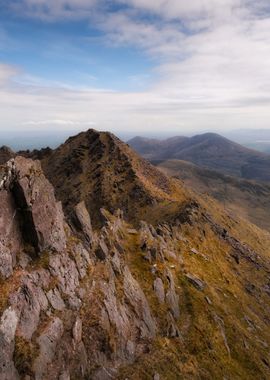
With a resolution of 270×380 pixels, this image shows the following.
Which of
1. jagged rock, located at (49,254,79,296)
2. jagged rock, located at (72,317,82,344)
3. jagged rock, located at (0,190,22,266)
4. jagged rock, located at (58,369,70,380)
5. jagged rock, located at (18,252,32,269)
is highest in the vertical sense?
jagged rock, located at (0,190,22,266)

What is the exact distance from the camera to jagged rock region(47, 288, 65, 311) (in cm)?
3164

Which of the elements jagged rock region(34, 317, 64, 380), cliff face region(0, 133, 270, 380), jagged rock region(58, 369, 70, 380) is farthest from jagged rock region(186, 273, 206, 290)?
jagged rock region(58, 369, 70, 380)

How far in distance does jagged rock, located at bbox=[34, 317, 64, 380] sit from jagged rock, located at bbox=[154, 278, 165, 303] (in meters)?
19.2

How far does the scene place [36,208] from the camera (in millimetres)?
35719

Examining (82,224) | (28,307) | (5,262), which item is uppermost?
(5,262)

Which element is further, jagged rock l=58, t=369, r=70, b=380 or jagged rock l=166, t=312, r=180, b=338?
jagged rock l=166, t=312, r=180, b=338

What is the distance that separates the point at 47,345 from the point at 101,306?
351 inches

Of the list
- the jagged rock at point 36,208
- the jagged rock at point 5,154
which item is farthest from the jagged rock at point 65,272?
the jagged rock at point 5,154

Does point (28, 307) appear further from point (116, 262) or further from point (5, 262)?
point (116, 262)

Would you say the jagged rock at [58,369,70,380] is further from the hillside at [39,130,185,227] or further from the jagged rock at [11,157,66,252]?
the hillside at [39,130,185,227]

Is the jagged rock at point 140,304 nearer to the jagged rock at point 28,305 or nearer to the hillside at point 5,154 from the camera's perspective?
the jagged rock at point 28,305

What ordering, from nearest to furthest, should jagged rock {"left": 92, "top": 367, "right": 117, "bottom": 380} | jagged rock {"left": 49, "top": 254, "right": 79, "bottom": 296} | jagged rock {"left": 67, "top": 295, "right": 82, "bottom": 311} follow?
jagged rock {"left": 92, "top": 367, "right": 117, "bottom": 380}, jagged rock {"left": 67, "top": 295, "right": 82, "bottom": 311}, jagged rock {"left": 49, "top": 254, "right": 79, "bottom": 296}

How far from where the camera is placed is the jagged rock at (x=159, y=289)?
46844 millimetres

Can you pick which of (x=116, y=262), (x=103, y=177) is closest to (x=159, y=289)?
(x=116, y=262)
